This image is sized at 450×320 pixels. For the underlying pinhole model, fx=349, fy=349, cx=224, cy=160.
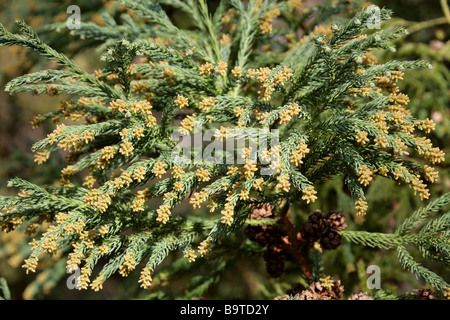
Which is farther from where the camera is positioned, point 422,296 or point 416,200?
point 416,200

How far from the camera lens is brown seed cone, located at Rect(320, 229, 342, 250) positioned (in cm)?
153

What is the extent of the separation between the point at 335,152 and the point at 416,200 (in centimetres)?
124

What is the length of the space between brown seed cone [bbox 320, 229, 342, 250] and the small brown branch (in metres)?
0.12

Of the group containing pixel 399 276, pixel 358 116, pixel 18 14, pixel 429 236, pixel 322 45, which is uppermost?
pixel 18 14

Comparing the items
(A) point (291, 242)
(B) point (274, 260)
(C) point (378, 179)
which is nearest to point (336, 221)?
(A) point (291, 242)

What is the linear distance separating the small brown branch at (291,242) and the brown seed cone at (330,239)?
12cm

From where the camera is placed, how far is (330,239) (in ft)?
5.02

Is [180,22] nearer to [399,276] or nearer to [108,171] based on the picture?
[108,171]

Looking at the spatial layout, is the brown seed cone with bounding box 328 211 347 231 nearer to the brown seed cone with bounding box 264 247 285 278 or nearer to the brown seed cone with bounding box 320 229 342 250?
the brown seed cone with bounding box 320 229 342 250
